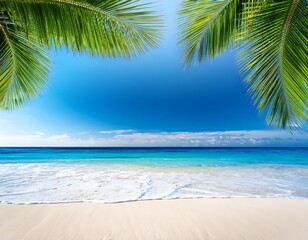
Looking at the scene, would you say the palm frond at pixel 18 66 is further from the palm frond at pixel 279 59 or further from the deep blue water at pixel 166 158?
the deep blue water at pixel 166 158

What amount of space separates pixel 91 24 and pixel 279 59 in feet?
5.24

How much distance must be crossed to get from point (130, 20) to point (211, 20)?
752mm

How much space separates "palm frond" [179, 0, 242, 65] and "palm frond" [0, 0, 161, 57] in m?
0.38

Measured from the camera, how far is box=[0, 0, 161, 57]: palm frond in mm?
1878

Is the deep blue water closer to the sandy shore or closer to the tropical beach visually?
the tropical beach

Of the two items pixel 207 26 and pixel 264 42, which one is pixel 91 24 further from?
pixel 264 42

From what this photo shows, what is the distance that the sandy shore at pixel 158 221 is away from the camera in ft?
10.4

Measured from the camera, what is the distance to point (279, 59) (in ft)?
6.64

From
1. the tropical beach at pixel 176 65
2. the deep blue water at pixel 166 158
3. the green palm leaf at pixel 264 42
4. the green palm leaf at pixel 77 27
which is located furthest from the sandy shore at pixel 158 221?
the deep blue water at pixel 166 158

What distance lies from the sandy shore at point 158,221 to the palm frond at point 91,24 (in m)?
2.38

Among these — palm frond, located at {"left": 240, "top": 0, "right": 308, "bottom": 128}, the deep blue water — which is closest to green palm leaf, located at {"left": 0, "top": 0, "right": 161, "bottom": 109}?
palm frond, located at {"left": 240, "top": 0, "right": 308, "bottom": 128}

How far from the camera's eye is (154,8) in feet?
6.47

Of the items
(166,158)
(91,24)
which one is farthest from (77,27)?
(166,158)

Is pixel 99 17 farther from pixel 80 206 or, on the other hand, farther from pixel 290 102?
pixel 80 206
